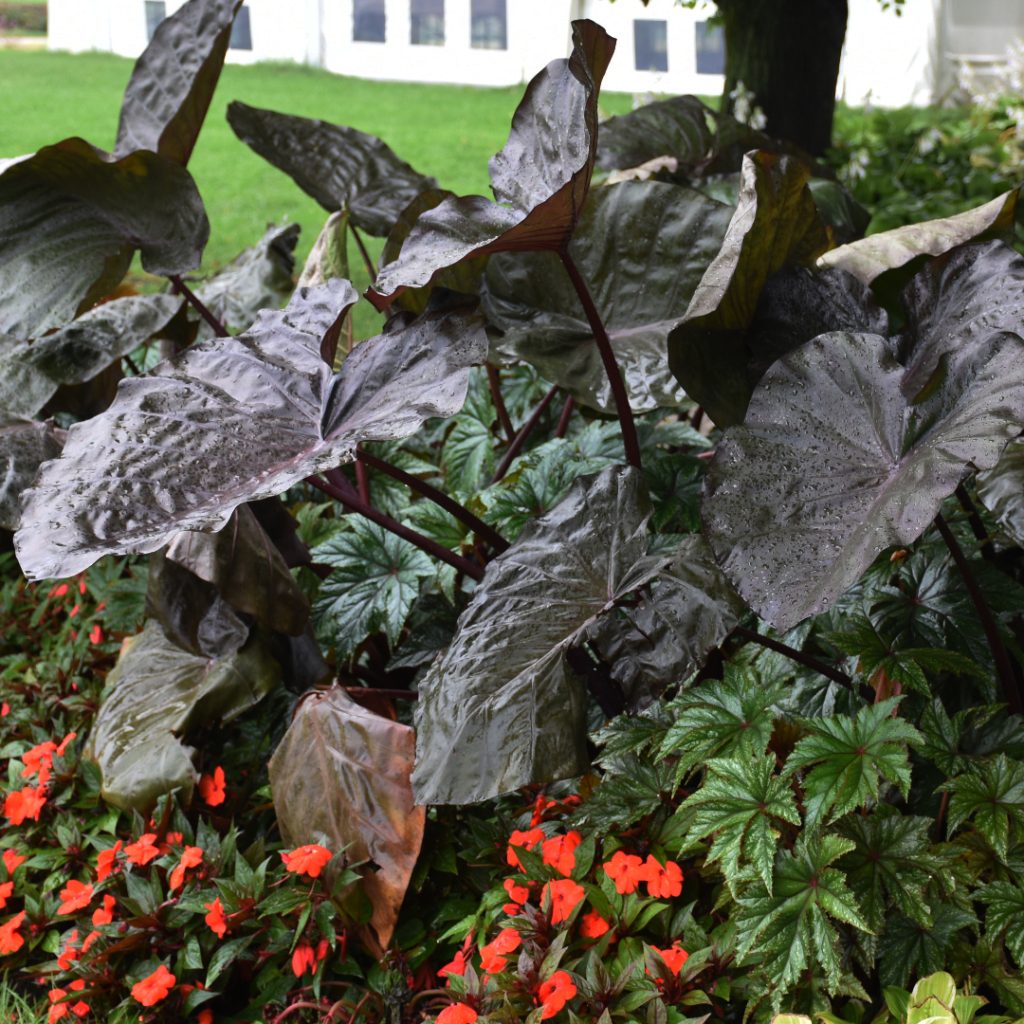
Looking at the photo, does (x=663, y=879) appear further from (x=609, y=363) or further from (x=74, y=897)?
(x=74, y=897)

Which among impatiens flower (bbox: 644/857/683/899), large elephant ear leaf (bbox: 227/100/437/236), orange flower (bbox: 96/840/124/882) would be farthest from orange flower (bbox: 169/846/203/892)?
large elephant ear leaf (bbox: 227/100/437/236)

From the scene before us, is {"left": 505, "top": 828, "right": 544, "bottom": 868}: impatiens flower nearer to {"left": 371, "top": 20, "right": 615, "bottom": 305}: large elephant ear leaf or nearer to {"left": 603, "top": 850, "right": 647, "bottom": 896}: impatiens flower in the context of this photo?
{"left": 603, "top": 850, "right": 647, "bottom": 896}: impatiens flower

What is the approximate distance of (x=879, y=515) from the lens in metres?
1.04

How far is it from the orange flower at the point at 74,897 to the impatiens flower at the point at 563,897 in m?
0.71

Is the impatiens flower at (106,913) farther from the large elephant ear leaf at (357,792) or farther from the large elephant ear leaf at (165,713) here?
the large elephant ear leaf at (357,792)

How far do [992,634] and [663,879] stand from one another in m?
0.48

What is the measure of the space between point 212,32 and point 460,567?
1.05 metres

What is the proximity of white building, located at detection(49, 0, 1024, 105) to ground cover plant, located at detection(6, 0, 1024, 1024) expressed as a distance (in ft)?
27.3

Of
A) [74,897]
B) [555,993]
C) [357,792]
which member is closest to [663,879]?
[555,993]

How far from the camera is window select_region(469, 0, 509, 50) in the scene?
988 cm

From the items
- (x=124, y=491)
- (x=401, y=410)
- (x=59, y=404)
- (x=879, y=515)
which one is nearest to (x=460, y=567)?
(x=401, y=410)

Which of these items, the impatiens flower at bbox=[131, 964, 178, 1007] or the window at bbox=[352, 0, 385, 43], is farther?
the window at bbox=[352, 0, 385, 43]

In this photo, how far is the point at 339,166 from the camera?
228 cm

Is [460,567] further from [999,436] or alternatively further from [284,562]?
[999,436]
